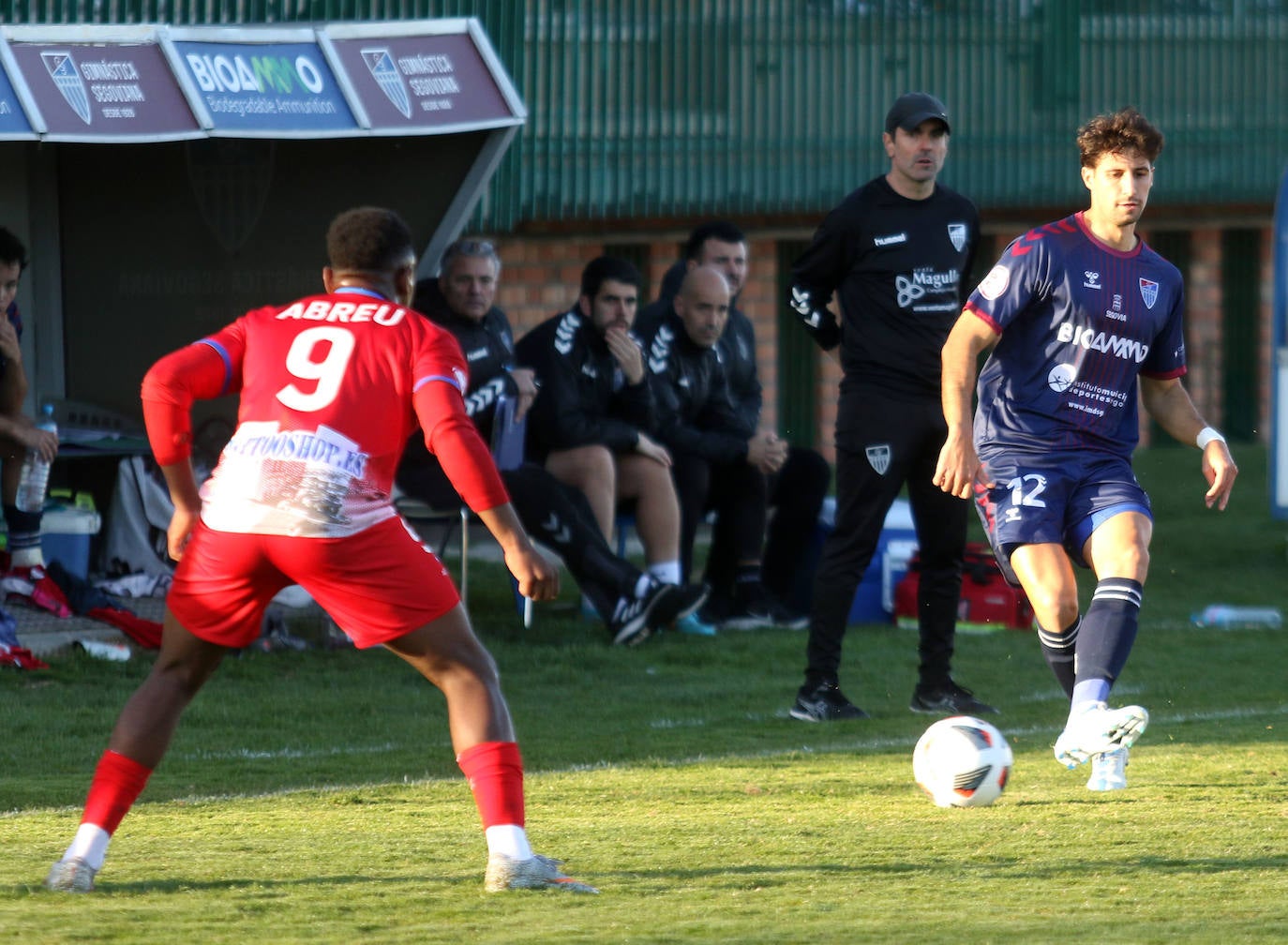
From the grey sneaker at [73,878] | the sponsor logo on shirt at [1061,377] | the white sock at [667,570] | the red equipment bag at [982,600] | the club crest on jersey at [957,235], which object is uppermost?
the club crest on jersey at [957,235]

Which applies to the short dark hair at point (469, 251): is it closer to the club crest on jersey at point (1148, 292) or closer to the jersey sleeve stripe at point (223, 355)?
the club crest on jersey at point (1148, 292)

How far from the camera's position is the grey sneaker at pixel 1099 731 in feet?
17.9

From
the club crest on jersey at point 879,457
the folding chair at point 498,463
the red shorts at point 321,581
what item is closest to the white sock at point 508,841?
the red shorts at point 321,581

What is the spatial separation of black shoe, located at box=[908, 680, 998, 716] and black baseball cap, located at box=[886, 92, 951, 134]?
84.1 inches

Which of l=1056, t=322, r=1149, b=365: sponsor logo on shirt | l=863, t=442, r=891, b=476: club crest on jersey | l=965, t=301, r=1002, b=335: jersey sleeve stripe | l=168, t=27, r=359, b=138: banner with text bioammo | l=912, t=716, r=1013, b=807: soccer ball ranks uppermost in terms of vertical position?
l=168, t=27, r=359, b=138: banner with text bioammo

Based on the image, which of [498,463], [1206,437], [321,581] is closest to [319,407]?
[321,581]

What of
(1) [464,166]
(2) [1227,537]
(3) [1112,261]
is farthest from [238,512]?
(2) [1227,537]

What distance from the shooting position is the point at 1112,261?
6043 mm

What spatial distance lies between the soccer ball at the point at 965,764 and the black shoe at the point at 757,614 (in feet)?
14.8

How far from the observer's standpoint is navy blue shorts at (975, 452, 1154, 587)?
5.93 m

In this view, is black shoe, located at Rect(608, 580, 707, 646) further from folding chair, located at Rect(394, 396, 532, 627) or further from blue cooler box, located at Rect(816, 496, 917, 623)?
blue cooler box, located at Rect(816, 496, 917, 623)

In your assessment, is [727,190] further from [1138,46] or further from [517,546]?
[517,546]

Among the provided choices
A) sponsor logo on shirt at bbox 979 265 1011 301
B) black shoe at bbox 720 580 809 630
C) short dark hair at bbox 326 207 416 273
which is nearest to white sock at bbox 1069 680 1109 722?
sponsor logo on shirt at bbox 979 265 1011 301

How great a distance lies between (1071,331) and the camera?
600 centimetres
